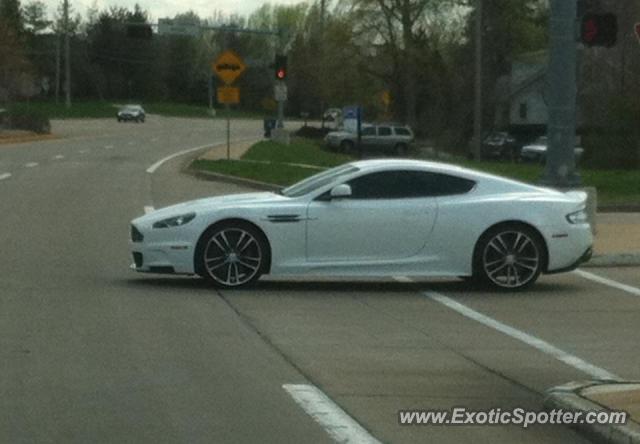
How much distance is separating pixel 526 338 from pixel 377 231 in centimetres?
320

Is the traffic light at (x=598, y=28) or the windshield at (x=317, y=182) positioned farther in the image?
the traffic light at (x=598, y=28)

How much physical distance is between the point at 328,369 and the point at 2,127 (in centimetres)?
6876

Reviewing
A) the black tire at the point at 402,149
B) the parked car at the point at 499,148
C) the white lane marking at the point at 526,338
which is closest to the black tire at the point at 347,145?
the black tire at the point at 402,149

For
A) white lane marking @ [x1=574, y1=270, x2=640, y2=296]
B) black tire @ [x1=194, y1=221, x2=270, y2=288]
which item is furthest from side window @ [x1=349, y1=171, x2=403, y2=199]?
white lane marking @ [x1=574, y1=270, x2=640, y2=296]

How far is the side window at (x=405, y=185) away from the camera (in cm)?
1574

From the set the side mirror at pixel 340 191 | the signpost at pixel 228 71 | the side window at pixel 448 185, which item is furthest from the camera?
the signpost at pixel 228 71

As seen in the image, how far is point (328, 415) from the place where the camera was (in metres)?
9.19

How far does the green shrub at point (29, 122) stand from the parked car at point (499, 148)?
79.4ft

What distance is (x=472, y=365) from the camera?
1127cm

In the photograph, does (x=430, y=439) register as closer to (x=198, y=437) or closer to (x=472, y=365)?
(x=198, y=437)

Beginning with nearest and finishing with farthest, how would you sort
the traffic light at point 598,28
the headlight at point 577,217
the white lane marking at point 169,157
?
the headlight at point 577,217, the traffic light at point 598,28, the white lane marking at point 169,157

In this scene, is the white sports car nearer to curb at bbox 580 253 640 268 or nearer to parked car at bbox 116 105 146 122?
curb at bbox 580 253 640 268

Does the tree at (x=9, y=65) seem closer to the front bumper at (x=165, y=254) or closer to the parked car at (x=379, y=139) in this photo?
the parked car at (x=379, y=139)

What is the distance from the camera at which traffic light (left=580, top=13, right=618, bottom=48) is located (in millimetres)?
19188
